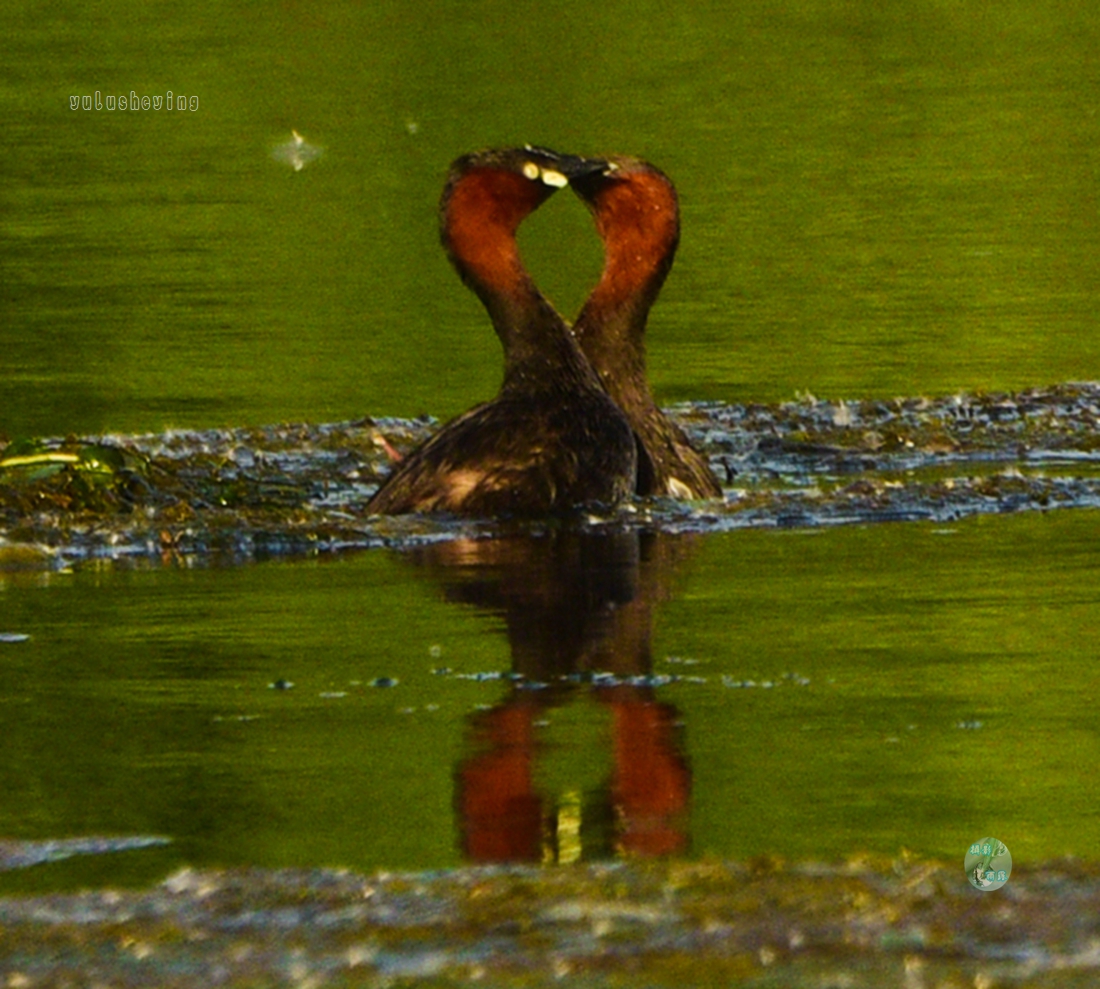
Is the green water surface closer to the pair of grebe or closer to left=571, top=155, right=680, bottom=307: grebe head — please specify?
the pair of grebe

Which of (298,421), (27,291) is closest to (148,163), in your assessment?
(27,291)

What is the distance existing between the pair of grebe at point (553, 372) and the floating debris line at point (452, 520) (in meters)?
0.13

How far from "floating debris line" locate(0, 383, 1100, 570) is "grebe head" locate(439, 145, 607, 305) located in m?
0.88

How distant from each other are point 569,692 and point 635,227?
436cm

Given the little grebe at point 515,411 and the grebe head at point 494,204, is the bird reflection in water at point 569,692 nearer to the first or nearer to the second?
the little grebe at point 515,411

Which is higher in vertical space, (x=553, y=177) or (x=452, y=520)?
(x=553, y=177)

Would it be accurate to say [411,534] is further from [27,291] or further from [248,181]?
[248,181]

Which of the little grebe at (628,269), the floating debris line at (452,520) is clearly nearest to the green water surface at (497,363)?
the floating debris line at (452,520)

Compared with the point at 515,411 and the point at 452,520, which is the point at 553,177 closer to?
the point at 515,411

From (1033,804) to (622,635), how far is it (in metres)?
2.36

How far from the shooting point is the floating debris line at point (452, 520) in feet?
35.8

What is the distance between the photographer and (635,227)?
12.1 meters

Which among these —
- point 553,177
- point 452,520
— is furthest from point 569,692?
point 553,177

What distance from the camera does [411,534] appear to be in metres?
10.8
